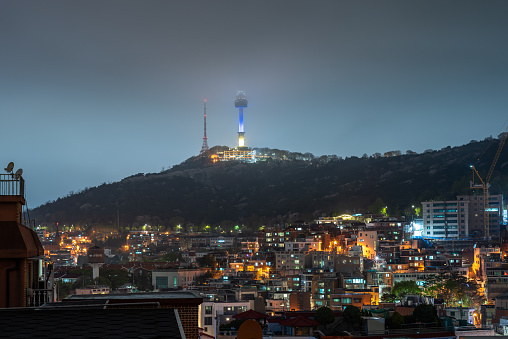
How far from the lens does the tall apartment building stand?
267 ft

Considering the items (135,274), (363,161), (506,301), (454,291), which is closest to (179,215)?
(363,161)

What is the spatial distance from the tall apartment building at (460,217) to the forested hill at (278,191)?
1206 cm

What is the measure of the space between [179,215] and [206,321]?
284 feet

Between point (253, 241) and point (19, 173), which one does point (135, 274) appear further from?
point (19, 173)

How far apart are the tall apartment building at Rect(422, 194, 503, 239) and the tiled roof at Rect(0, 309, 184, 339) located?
79269 mm

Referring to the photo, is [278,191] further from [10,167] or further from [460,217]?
[10,167]

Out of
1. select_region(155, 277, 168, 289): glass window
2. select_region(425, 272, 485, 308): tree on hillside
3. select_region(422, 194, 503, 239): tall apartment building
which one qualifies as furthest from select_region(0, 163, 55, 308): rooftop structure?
select_region(422, 194, 503, 239): tall apartment building

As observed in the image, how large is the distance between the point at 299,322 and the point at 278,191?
101890mm

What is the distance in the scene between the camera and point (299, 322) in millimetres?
29281

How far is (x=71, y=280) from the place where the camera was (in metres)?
58.2

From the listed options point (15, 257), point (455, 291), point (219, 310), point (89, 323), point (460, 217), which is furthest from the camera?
point (460, 217)

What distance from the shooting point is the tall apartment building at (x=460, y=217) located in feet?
267

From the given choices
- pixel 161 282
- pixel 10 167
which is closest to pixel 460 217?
pixel 161 282

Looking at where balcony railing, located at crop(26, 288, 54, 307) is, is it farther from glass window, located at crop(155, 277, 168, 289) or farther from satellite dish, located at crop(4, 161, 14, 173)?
glass window, located at crop(155, 277, 168, 289)
